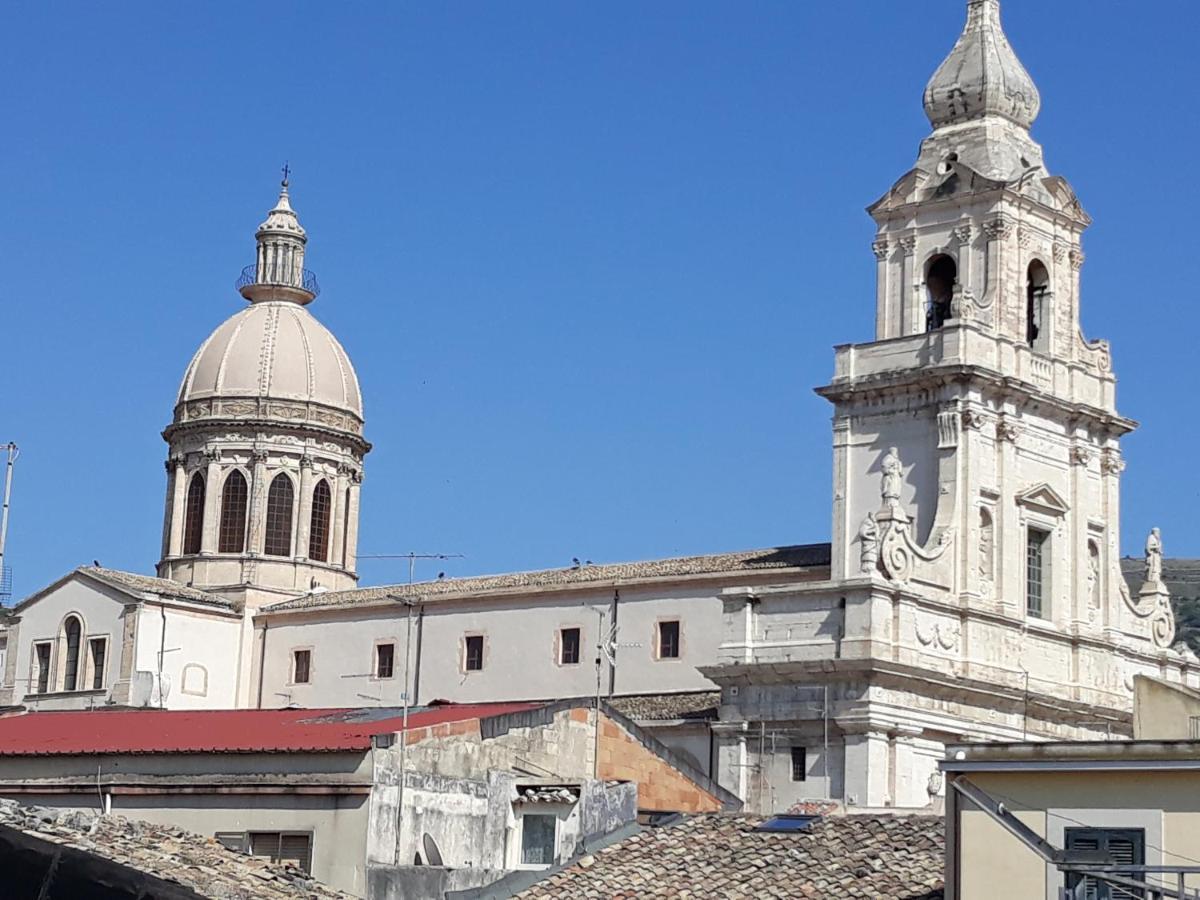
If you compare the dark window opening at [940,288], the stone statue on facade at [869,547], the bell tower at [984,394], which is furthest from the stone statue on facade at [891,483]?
the dark window opening at [940,288]

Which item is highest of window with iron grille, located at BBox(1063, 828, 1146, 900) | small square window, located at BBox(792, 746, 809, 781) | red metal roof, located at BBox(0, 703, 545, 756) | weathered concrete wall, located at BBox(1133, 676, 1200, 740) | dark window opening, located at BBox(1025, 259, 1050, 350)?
dark window opening, located at BBox(1025, 259, 1050, 350)

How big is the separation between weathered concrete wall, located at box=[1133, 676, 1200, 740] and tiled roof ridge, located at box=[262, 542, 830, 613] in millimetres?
26824

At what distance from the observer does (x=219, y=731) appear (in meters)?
35.1

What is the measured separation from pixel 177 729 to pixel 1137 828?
18.8m

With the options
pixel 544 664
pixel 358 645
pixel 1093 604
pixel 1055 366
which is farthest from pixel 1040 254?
pixel 358 645

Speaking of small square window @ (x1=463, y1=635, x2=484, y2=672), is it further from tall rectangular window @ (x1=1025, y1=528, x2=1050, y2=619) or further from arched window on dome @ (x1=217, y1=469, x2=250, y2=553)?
tall rectangular window @ (x1=1025, y1=528, x2=1050, y2=619)

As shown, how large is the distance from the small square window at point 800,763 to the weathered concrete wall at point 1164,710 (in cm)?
2266

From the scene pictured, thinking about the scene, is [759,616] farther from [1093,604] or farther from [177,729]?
[177,729]

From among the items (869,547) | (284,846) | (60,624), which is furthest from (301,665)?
(284,846)

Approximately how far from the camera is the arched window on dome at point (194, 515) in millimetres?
68250

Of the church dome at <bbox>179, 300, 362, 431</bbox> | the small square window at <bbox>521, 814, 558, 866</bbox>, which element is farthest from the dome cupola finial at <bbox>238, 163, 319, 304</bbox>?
the small square window at <bbox>521, 814, 558, 866</bbox>

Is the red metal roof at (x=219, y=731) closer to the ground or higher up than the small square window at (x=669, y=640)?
closer to the ground

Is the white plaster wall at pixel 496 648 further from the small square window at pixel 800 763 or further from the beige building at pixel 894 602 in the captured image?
the small square window at pixel 800 763

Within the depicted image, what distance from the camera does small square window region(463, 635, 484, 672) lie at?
5647 cm
